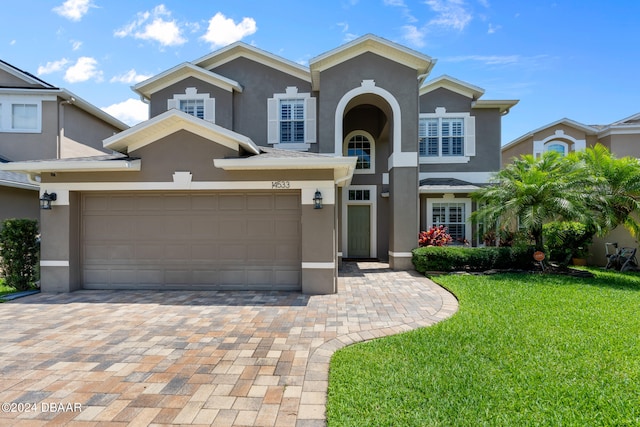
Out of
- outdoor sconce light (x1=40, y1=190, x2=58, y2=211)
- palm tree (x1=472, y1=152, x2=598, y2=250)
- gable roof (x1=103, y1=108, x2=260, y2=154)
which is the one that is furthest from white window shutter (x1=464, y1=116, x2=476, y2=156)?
outdoor sconce light (x1=40, y1=190, x2=58, y2=211)

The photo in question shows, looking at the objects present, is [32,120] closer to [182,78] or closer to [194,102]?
[182,78]

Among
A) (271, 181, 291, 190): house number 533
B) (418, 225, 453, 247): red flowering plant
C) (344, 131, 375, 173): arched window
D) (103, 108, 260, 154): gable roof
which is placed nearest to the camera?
(103, 108, 260, 154): gable roof

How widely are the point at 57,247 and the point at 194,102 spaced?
754 centimetres

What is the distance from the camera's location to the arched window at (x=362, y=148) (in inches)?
571

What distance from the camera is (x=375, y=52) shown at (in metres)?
11.5

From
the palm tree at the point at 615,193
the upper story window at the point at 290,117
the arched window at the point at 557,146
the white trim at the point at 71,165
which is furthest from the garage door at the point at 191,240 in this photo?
the arched window at the point at 557,146

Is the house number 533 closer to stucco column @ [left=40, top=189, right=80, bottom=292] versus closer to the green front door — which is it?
stucco column @ [left=40, top=189, right=80, bottom=292]

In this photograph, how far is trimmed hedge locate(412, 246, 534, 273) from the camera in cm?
1034

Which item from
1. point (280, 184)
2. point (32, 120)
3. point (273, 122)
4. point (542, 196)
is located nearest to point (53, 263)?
point (280, 184)

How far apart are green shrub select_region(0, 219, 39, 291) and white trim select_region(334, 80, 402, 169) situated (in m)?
9.24

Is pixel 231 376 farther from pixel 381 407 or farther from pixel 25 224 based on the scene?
pixel 25 224

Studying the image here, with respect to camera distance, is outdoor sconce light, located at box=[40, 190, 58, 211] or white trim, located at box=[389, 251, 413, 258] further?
white trim, located at box=[389, 251, 413, 258]

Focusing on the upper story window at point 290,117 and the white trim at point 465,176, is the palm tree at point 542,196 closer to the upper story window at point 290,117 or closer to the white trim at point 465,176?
the white trim at point 465,176

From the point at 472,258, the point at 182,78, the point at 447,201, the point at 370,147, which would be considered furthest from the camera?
the point at 370,147
